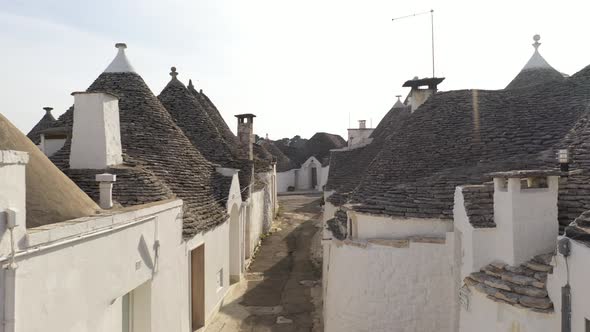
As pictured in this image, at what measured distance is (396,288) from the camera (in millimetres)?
8727

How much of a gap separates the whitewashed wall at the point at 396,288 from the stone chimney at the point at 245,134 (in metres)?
11.1

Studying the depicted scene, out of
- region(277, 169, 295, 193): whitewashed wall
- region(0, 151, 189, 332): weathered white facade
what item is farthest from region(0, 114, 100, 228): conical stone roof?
region(277, 169, 295, 193): whitewashed wall

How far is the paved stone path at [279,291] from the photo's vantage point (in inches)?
491

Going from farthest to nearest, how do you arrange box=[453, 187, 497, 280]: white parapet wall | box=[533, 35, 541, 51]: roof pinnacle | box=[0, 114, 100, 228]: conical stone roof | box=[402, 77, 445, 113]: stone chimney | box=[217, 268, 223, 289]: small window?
box=[533, 35, 541, 51]: roof pinnacle → box=[402, 77, 445, 113]: stone chimney → box=[217, 268, 223, 289]: small window → box=[453, 187, 497, 280]: white parapet wall → box=[0, 114, 100, 228]: conical stone roof

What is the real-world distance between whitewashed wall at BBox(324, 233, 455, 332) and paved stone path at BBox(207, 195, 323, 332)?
3.23 m

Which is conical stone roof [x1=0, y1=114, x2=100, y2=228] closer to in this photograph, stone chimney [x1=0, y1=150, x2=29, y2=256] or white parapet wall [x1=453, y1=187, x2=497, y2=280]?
stone chimney [x1=0, y1=150, x2=29, y2=256]

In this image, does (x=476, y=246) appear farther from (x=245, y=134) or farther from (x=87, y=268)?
(x=245, y=134)

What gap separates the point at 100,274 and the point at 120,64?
976 centimetres

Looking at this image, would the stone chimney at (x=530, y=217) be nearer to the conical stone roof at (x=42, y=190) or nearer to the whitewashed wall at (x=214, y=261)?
the conical stone roof at (x=42, y=190)

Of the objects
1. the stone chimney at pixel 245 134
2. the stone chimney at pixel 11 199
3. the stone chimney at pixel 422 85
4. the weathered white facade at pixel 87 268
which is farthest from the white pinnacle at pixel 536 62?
the stone chimney at pixel 11 199

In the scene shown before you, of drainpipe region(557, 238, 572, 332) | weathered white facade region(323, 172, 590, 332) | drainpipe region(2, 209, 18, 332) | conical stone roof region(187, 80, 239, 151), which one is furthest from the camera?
conical stone roof region(187, 80, 239, 151)

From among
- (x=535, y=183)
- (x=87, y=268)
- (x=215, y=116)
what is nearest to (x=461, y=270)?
(x=535, y=183)

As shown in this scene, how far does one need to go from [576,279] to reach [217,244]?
1004 centimetres

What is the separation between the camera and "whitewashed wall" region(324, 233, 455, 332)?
8.44m
